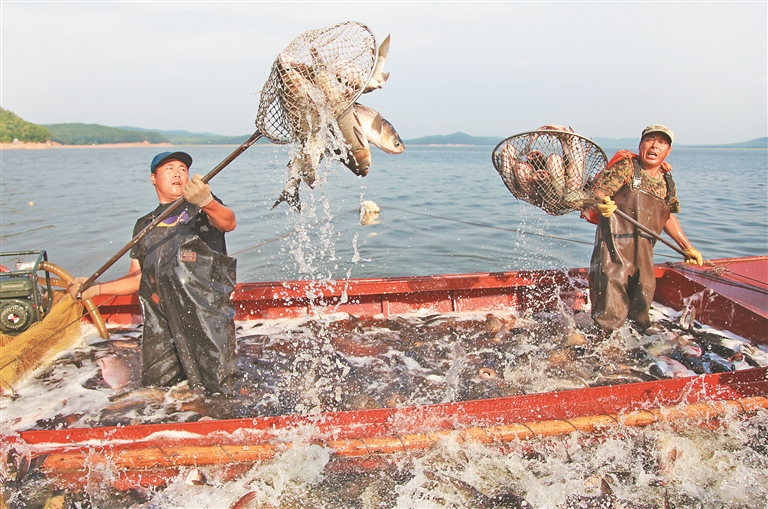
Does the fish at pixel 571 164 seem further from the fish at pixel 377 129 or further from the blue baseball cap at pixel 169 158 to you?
the blue baseball cap at pixel 169 158

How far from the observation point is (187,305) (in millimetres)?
4031

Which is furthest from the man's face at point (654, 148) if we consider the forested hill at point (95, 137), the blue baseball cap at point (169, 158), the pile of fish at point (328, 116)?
the forested hill at point (95, 137)

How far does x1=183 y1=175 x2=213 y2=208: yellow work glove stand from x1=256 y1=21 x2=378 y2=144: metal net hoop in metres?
0.54

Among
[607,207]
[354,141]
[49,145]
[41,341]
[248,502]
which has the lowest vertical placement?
[248,502]

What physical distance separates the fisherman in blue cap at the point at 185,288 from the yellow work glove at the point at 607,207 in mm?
3129

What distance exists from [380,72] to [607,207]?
2.44m

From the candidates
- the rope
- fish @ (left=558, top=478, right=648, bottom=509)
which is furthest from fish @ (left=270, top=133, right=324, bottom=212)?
the rope

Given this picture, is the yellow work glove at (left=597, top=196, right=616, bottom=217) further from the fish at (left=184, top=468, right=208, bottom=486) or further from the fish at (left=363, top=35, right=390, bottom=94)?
the fish at (left=184, top=468, right=208, bottom=486)

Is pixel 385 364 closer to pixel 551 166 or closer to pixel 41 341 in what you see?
pixel 551 166

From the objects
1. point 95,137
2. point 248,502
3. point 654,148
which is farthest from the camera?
point 95,137

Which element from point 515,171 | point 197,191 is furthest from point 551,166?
point 197,191

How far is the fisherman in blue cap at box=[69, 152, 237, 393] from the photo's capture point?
13.1 feet

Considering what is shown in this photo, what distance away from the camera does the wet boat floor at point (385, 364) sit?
14.5ft

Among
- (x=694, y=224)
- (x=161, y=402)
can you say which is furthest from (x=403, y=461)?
(x=694, y=224)
